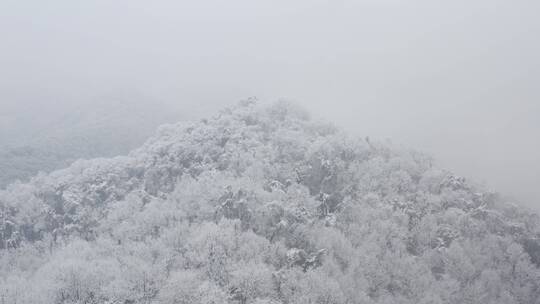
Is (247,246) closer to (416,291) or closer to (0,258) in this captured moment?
(416,291)

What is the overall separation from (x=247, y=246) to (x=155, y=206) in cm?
3865

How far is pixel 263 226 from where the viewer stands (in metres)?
120

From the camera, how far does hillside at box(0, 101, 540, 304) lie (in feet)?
304

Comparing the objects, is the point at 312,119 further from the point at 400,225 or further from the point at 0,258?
the point at 0,258

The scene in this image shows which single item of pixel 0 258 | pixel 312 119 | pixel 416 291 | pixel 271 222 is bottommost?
pixel 0 258

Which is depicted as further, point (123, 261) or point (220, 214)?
point (220, 214)

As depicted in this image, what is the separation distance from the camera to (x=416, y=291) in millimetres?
109000

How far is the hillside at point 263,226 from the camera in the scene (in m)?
92.8

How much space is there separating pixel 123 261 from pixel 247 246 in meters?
23.2

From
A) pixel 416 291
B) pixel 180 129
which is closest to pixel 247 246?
pixel 416 291

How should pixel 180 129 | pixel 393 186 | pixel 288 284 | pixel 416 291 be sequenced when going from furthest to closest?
pixel 180 129 < pixel 393 186 < pixel 416 291 < pixel 288 284

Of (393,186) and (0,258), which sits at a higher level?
(393,186)

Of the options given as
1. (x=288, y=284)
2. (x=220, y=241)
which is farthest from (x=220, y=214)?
(x=288, y=284)

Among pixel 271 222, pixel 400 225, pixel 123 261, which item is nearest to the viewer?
pixel 123 261
